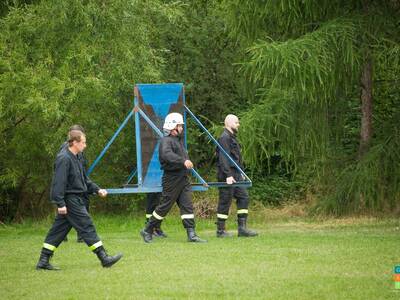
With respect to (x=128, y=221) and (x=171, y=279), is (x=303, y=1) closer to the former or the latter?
(x=128, y=221)

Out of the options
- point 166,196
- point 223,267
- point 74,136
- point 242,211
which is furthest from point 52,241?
point 242,211

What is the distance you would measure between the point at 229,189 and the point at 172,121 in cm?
168

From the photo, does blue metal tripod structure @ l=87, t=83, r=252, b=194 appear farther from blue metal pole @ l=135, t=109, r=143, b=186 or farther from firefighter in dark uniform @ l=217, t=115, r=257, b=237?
firefighter in dark uniform @ l=217, t=115, r=257, b=237

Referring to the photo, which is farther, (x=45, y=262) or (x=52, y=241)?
(x=52, y=241)

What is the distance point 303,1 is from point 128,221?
20.0 ft

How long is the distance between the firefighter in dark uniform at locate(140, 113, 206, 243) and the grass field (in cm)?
38

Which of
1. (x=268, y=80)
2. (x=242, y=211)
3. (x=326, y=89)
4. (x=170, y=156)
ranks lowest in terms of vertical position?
(x=242, y=211)

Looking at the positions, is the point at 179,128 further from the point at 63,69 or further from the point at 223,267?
the point at 63,69

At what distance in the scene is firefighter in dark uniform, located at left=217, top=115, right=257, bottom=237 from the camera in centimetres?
1482

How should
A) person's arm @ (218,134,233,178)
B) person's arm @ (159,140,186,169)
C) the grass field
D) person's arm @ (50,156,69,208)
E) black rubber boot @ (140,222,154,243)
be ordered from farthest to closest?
person's arm @ (218,134,233,178)
black rubber boot @ (140,222,154,243)
person's arm @ (159,140,186,169)
person's arm @ (50,156,69,208)
the grass field

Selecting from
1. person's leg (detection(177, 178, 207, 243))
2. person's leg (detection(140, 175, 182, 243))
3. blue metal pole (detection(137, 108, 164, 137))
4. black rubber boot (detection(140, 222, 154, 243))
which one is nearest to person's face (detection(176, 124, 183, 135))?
blue metal pole (detection(137, 108, 164, 137))

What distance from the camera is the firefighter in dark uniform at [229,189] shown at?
48.6 ft

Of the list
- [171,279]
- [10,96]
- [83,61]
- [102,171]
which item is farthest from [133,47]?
[171,279]

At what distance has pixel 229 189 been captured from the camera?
585 inches
